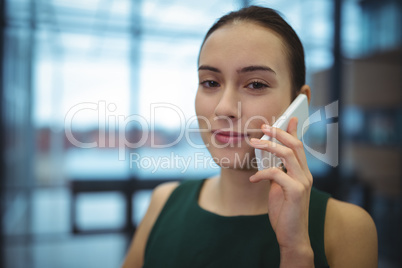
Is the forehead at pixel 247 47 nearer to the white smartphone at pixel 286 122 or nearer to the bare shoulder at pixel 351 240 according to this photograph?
the white smartphone at pixel 286 122

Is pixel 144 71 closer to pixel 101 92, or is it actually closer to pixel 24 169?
pixel 101 92

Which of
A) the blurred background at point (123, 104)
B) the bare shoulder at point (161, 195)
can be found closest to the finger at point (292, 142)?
the bare shoulder at point (161, 195)

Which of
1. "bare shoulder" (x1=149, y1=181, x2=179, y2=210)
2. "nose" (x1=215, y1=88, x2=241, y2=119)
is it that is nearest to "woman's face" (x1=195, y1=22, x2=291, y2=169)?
"nose" (x1=215, y1=88, x2=241, y2=119)

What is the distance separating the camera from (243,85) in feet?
2.43

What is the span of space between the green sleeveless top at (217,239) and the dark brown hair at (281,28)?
0.34m

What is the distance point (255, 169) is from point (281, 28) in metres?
0.38

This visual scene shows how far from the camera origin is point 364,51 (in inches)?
103

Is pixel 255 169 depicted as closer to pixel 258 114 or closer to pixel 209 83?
pixel 258 114

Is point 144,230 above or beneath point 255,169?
beneath

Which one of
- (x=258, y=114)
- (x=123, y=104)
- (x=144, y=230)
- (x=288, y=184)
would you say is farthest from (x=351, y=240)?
(x=123, y=104)

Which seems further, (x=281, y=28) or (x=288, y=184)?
(x=281, y=28)

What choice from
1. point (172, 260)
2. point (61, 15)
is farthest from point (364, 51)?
point (61, 15)

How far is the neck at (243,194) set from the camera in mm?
841

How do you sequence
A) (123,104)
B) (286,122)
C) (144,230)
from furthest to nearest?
(123,104) < (144,230) < (286,122)
